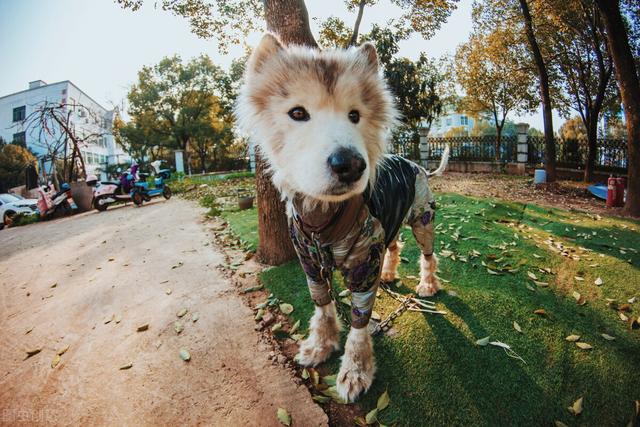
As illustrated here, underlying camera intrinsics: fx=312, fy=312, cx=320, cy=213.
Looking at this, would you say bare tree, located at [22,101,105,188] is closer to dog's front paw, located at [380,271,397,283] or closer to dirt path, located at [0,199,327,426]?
dirt path, located at [0,199,327,426]

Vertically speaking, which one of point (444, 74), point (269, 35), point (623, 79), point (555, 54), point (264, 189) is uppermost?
point (444, 74)

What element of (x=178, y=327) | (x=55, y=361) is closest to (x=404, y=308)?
(x=178, y=327)

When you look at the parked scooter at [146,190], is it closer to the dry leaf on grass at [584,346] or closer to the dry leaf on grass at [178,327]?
the dry leaf on grass at [178,327]

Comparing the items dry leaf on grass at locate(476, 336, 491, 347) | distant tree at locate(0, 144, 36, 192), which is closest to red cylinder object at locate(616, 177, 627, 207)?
dry leaf on grass at locate(476, 336, 491, 347)

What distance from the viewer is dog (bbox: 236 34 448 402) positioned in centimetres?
160

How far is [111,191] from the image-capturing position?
1145cm

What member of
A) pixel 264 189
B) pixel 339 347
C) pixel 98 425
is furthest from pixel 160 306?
pixel 339 347

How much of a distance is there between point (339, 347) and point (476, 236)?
10.7 feet

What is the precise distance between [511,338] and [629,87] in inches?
284

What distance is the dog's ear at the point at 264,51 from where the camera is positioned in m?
1.98

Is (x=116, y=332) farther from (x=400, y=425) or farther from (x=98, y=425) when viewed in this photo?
(x=400, y=425)

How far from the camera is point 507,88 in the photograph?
20.4 metres

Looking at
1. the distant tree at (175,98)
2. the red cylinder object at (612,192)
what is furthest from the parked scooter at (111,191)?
the distant tree at (175,98)

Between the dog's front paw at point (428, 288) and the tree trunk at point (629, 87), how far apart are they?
243 inches
